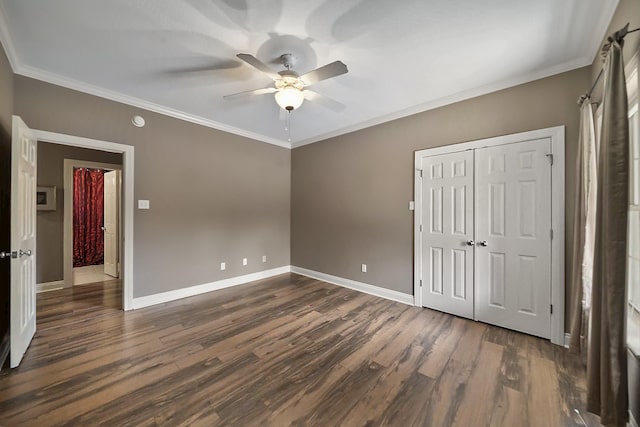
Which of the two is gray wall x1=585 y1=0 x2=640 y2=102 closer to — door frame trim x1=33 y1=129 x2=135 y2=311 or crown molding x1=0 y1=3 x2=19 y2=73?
crown molding x1=0 y1=3 x2=19 y2=73

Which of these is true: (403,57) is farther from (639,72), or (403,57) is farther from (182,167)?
(182,167)

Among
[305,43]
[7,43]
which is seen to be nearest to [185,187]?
[7,43]

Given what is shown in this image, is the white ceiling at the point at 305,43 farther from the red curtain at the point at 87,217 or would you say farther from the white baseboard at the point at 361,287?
the red curtain at the point at 87,217

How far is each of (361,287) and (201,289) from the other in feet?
8.31

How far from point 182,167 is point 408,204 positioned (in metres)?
3.35

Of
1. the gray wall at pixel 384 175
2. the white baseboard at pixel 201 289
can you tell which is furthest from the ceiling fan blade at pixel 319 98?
the white baseboard at pixel 201 289

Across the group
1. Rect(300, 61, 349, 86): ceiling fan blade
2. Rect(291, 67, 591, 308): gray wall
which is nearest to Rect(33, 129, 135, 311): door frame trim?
Rect(300, 61, 349, 86): ceiling fan blade

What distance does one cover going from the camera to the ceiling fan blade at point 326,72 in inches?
72.9

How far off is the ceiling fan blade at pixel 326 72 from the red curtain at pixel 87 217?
21.9 feet

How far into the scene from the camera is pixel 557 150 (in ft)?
7.88

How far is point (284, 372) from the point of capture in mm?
2014

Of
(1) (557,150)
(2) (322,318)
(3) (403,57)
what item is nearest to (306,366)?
(2) (322,318)

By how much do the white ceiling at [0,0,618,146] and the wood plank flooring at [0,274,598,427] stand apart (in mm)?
2694

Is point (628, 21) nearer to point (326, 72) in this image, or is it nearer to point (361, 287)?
point (326, 72)
